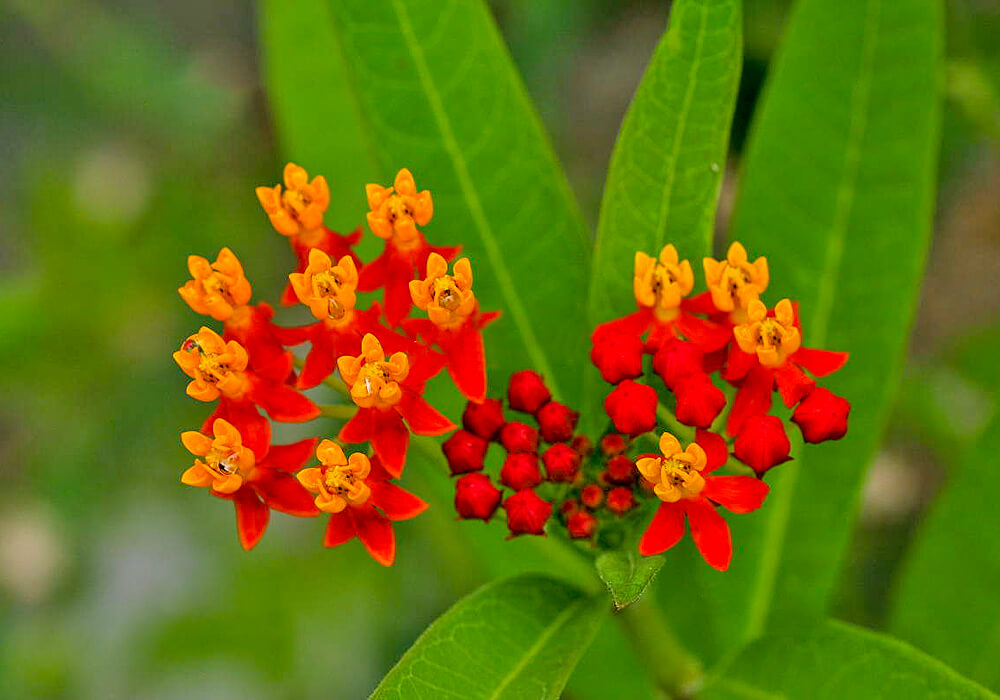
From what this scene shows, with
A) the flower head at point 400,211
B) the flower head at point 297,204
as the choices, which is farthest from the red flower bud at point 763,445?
the flower head at point 297,204

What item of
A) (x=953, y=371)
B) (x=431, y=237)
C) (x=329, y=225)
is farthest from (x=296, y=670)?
(x=953, y=371)

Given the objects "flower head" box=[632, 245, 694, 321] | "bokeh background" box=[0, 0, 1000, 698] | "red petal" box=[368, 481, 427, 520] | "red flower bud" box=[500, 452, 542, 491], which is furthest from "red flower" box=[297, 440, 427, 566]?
"bokeh background" box=[0, 0, 1000, 698]

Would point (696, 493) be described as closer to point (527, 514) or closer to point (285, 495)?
point (527, 514)

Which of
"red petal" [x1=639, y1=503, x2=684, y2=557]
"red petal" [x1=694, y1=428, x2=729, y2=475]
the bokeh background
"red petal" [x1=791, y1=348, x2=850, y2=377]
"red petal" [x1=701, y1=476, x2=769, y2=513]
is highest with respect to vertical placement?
"red petal" [x1=791, y1=348, x2=850, y2=377]

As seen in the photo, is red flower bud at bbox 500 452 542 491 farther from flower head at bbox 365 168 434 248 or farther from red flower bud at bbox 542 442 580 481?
flower head at bbox 365 168 434 248

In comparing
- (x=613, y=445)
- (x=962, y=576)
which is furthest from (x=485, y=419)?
(x=962, y=576)

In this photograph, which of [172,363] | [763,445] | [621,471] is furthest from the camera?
[172,363]

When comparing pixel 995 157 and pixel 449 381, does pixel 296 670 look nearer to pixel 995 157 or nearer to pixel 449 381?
pixel 449 381
